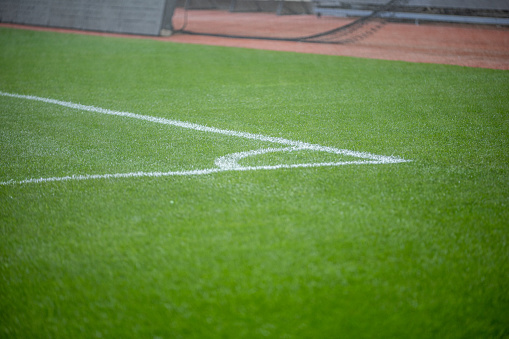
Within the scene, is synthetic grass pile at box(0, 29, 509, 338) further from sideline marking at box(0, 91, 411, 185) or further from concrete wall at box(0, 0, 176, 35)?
concrete wall at box(0, 0, 176, 35)

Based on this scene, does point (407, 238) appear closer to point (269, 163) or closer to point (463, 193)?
point (463, 193)

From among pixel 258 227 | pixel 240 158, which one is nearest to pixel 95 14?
pixel 240 158

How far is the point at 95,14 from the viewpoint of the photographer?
44.6 feet

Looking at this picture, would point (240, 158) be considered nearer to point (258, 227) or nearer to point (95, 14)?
point (258, 227)

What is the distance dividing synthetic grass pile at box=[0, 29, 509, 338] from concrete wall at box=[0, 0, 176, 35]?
801 centimetres

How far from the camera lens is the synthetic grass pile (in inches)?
73.5

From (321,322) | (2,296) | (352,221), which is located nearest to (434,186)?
(352,221)

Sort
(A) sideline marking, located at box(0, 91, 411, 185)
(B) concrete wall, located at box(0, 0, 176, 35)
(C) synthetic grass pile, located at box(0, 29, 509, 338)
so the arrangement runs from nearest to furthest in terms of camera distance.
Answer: (C) synthetic grass pile, located at box(0, 29, 509, 338)
(A) sideline marking, located at box(0, 91, 411, 185)
(B) concrete wall, located at box(0, 0, 176, 35)

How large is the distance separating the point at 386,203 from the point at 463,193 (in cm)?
48

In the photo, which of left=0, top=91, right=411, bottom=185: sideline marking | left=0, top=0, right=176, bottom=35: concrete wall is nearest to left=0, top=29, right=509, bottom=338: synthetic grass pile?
left=0, top=91, right=411, bottom=185: sideline marking

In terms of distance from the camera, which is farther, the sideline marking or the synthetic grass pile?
the sideline marking

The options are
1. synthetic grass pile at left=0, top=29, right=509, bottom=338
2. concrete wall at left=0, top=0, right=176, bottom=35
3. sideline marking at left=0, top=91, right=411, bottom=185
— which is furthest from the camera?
concrete wall at left=0, top=0, right=176, bottom=35

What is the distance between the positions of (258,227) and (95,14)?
12.5 metres

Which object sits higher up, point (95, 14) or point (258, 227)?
point (95, 14)
